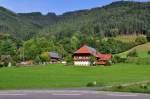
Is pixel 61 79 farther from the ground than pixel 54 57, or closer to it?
closer to it

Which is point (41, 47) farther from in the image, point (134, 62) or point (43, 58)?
point (134, 62)

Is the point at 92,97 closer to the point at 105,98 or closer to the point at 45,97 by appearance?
the point at 105,98

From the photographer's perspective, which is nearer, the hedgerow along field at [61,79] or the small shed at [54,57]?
the hedgerow along field at [61,79]

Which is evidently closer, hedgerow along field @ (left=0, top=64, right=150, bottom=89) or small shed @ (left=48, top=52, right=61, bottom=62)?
hedgerow along field @ (left=0, top=64, right=150, bottom=89)

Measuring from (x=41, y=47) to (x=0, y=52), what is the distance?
20820mm

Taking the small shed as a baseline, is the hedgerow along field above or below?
below

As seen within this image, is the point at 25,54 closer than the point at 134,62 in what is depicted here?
No

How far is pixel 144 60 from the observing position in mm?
117625

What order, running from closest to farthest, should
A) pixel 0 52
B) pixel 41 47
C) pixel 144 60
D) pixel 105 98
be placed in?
pixel 105 98 → pixel 144 60 → pixel 0 52 → pixel 41 47

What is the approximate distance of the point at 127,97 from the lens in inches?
725

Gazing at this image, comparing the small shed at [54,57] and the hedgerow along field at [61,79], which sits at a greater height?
the small shed at [54,57]

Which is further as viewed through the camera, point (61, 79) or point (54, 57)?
point (54, 57)

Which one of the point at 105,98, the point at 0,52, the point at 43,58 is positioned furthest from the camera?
the point at 0,52

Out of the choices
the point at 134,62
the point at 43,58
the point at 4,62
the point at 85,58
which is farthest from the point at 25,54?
the point at 134,62
